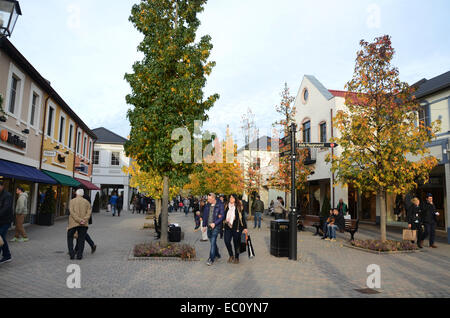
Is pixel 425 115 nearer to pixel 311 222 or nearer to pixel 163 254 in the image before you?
pixel 311 222

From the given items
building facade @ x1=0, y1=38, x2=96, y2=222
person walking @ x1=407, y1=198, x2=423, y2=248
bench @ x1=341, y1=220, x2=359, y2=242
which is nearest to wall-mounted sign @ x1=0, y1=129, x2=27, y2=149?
building facade @ x1=0, y1=38, x2=96, y2=222

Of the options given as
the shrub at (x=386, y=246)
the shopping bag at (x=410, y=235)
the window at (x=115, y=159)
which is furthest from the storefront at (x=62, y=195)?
the shopping bag at (x=410, y=235)

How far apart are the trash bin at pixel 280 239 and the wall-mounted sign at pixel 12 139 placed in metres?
10.6

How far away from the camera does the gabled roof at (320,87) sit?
915 inches

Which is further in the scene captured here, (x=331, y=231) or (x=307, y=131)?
(x=307, y=131)

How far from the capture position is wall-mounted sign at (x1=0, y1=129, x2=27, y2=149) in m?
12.7

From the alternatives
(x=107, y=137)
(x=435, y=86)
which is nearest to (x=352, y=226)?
(x=435, y=86)

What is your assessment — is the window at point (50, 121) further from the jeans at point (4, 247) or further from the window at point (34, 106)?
the jeans at point (4, 247)

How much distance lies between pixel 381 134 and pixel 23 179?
44.0 ft

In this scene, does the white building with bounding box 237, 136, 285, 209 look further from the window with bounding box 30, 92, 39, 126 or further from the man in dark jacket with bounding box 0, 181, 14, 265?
the man in dark jacket with bounding box 0, 181, 14, 265

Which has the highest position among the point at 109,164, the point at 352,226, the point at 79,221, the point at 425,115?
the point at 425,115

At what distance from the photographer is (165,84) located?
970 cm
